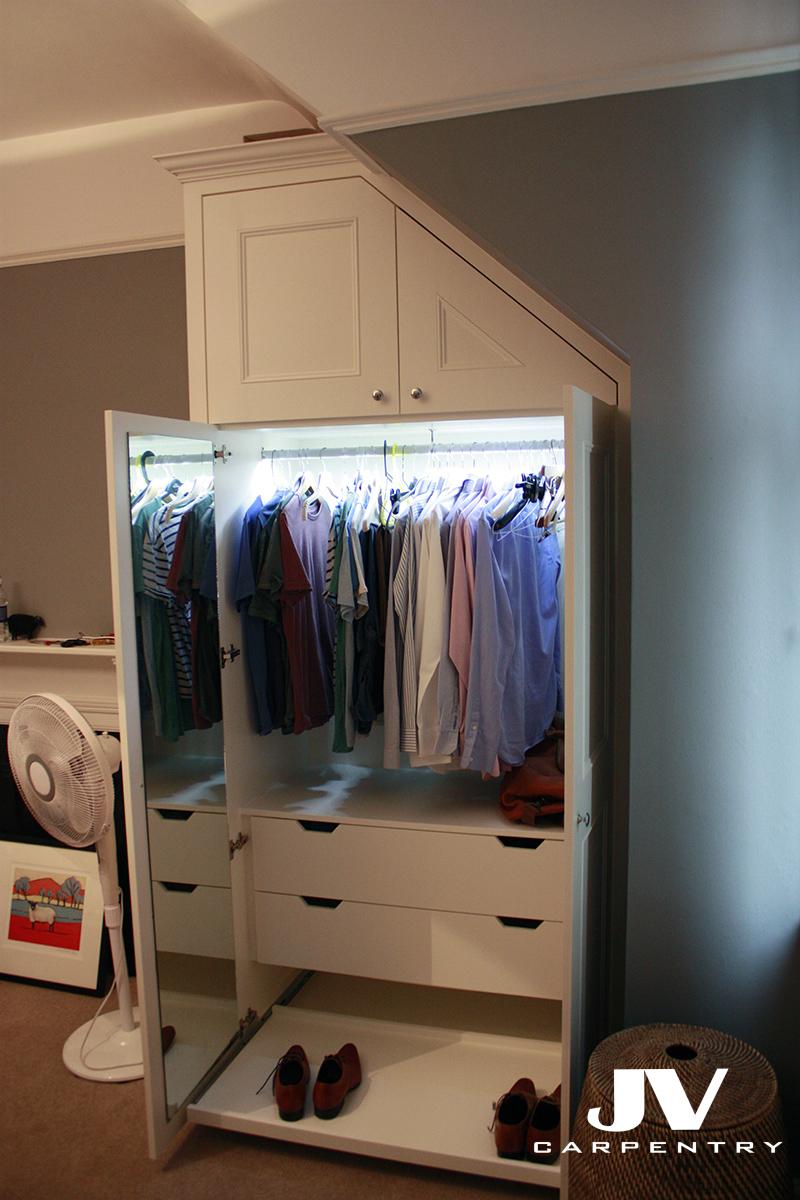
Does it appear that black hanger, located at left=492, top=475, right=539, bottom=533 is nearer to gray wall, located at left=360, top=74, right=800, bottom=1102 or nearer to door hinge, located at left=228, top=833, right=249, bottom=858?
gray wall, located at left=360, top=74, right=800, bottom=1102

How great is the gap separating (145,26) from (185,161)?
16.2 inches

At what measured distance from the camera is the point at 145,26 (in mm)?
2596

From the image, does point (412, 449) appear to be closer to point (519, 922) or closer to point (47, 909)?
point (519, 922)

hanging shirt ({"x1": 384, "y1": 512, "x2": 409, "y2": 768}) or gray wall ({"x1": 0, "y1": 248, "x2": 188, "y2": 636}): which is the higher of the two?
gray wall ({"x1": 0, "y1": 248, "x2": 188, "y2": 636})

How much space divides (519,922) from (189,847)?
35.9 inches

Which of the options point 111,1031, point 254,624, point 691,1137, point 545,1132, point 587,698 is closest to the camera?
point 691,1137

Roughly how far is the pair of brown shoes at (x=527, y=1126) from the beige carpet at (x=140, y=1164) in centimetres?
10

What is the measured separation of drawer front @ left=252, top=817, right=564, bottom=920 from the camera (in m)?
2.53

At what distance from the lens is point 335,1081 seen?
8.14ft

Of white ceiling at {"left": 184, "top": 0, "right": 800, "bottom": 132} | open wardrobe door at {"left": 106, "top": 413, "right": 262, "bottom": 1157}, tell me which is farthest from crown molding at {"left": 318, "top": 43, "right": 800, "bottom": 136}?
open wardrobe door at {"left": 106, "top": 413, "right": 262, "bottom": 1157}

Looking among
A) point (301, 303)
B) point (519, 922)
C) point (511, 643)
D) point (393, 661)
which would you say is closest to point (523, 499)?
point (511, 643)

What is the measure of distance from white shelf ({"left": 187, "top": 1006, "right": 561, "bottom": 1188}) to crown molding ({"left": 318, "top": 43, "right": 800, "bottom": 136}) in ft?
7.88

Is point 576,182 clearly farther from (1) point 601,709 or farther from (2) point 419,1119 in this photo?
(2) point 419,1119

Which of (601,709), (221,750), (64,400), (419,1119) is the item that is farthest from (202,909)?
(64,400)
